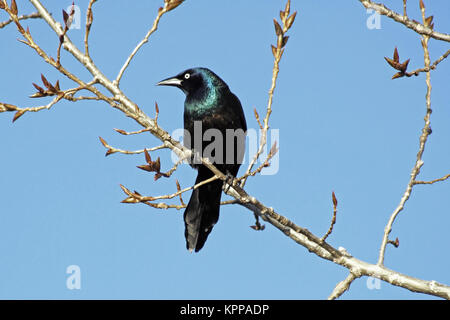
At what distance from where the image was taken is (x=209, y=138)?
5.50 meters

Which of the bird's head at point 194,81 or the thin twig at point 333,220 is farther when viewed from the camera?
the bird's head at point 194,81

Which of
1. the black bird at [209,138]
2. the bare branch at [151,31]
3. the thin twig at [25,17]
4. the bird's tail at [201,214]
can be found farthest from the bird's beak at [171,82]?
the bare branch at [151,31]

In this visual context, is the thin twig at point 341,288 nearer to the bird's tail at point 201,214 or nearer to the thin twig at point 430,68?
the thin twig at point 430,68

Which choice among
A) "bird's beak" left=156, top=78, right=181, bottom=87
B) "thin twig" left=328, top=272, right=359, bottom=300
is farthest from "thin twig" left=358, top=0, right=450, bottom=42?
"bird's beak" left=156, top=78, right=181, bottom=87

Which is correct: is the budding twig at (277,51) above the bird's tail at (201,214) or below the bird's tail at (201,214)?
above

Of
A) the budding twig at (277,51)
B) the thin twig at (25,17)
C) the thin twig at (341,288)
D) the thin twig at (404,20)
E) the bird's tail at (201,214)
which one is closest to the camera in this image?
the budding twig at (277,51)

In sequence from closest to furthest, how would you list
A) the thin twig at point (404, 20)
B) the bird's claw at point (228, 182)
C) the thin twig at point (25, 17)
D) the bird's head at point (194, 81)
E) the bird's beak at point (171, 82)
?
1. the thin twig at point (404, 20)
2. the bird's claw at point (228, 182)
3. the thin twig at point (25, 17)
4. the bird's head at point (194, 81)
5. the bird's beak at point (171, 82)

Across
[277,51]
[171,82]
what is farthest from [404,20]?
[171,82]

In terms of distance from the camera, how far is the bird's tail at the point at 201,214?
5.39 metres

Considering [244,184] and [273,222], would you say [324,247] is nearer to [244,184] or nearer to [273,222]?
[273,222]

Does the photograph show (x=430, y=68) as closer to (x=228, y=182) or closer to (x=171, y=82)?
(x=228, y=182)

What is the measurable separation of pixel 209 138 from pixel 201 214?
31.9 inches
